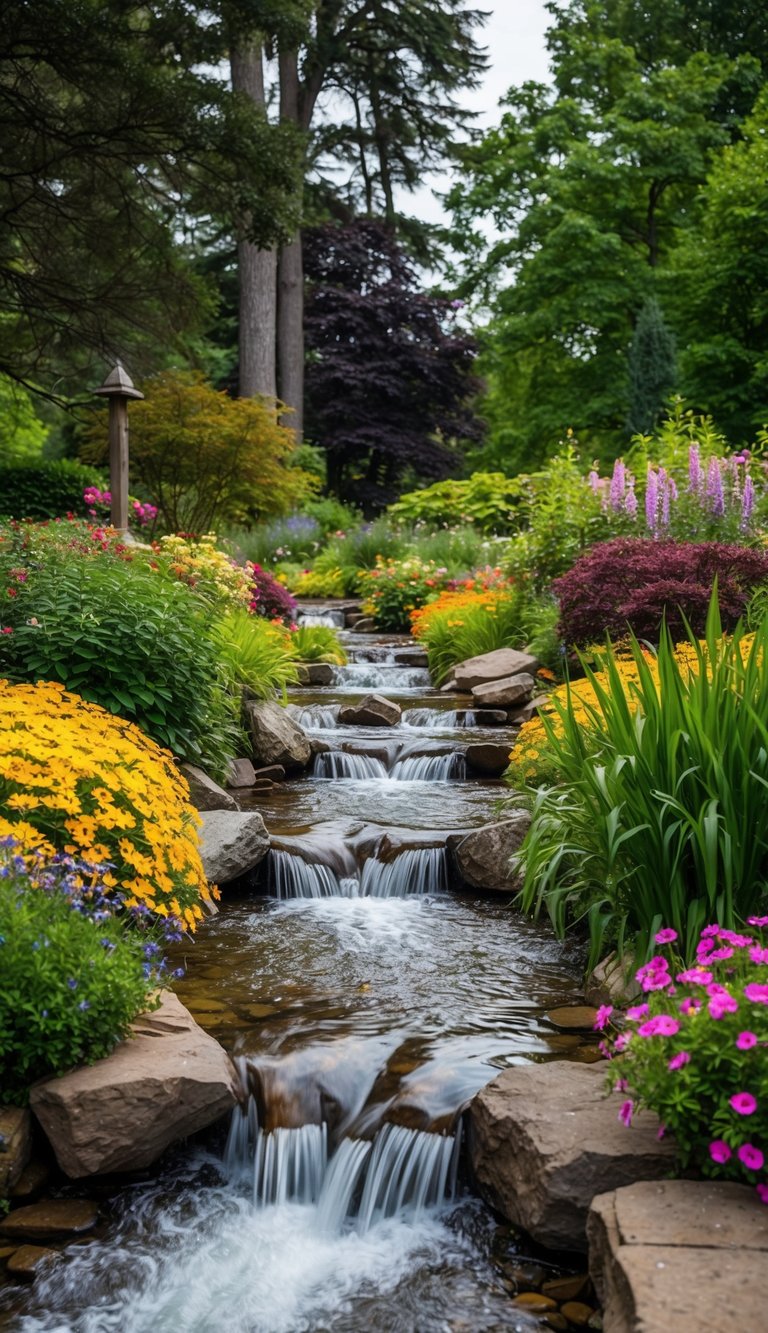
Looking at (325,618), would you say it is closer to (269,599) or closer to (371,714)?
(269,599)

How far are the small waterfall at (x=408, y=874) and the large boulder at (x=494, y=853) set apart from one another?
0.47ft

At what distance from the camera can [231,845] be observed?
522 cm

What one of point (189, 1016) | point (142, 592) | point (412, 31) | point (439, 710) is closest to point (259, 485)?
point (439, 710)

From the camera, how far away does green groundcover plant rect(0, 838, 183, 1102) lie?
3.04 m

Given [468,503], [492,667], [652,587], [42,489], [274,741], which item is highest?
[42,489]

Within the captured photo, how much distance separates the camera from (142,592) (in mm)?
6027

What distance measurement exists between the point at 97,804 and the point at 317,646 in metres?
6.87

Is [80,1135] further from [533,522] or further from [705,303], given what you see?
[705,303]

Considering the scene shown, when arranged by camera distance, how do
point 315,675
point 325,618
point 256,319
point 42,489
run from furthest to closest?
1. point 256,319
2. point 42,489
3. point 325,618
4. point 315,675

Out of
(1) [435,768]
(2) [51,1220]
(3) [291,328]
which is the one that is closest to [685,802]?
(2) [51,1220]

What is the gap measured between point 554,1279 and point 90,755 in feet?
7.73

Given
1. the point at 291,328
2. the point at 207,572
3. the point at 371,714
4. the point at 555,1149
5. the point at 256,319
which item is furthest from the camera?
the point at 291,328

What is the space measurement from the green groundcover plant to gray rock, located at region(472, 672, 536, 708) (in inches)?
221

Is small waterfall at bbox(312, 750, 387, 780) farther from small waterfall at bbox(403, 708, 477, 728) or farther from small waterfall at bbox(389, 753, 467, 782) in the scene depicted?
small waterfall at bbox(403, 708, 477, 728)
